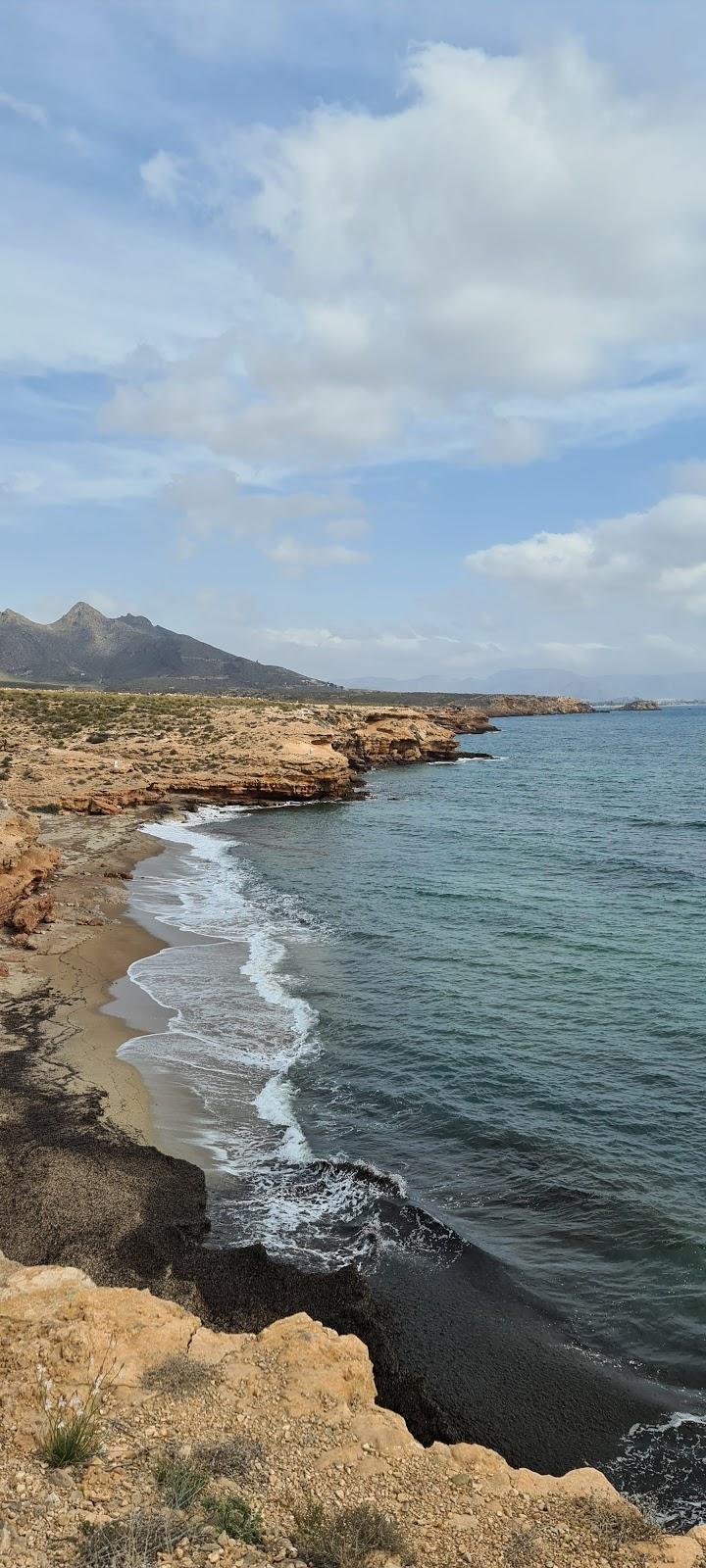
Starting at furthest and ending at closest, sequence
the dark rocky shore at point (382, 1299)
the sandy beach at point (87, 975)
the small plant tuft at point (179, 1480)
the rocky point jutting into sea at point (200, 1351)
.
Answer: the sandy beach at point (87, 975) → the dark rocky shore at point (382, 1299) → the rocky point jutting into sea at point (200, 1351) → the small plant tuft at point (179, 1480)

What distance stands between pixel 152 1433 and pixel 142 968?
16486 mm

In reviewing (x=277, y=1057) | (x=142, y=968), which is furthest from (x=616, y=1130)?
(x=142, y=968)

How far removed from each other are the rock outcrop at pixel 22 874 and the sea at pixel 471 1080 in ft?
11.5

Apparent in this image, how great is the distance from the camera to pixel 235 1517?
18.2 feet

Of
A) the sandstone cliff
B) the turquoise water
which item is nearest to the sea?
the turquoise water

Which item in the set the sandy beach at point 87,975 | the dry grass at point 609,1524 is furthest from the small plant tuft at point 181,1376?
the sandy beach at point 87,975

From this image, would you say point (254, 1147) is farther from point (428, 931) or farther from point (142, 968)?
point (428, 931)

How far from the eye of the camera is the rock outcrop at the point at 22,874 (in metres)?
23.4

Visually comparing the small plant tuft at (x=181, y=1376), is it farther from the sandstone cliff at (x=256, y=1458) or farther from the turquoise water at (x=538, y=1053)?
the turquoise water at (x=538, y=1053)

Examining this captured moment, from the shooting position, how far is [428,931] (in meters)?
25.6

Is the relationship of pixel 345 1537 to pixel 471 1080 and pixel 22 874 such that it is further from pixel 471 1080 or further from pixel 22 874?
pixel 22 874

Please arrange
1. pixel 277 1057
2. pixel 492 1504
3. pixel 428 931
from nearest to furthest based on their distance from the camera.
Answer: pixel 492 1504 → pixel 277 1057 → pixel 428 931

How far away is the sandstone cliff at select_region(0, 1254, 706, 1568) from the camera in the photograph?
5543mm

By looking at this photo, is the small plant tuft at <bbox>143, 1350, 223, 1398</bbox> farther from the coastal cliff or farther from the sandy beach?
the coastal cliff
